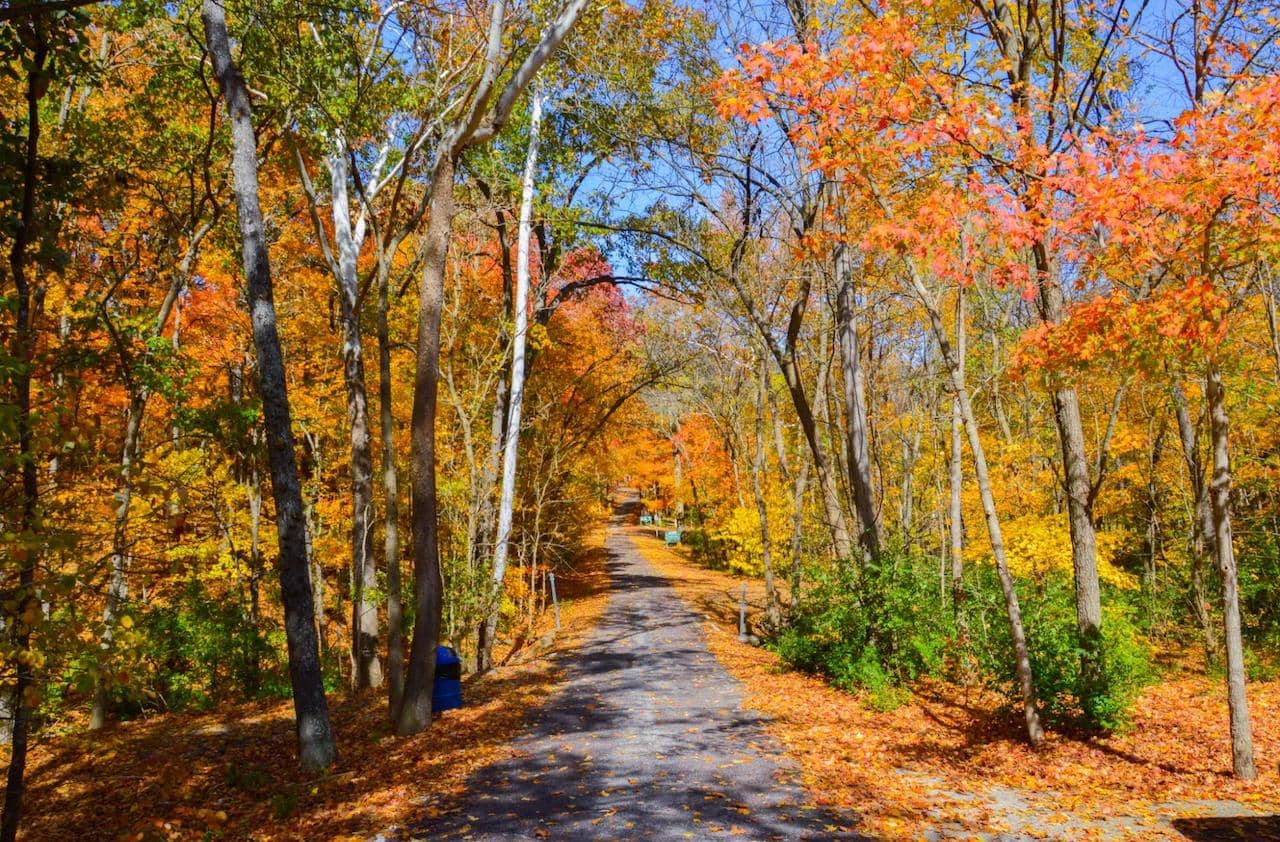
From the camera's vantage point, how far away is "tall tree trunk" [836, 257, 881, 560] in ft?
37.5

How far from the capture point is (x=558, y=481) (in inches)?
727

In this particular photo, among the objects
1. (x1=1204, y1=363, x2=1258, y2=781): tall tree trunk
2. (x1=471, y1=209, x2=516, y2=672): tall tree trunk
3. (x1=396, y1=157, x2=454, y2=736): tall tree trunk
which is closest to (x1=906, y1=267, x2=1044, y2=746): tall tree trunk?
(x1=1204, y1=363, x2=1258, y2=781): tall tree trunk

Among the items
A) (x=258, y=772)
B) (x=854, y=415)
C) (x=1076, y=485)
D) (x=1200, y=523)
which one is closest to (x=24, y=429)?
(x=258, y=772)

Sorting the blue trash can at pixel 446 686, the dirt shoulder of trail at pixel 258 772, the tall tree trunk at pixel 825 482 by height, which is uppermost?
the tall tree trunk at pixel 825 482

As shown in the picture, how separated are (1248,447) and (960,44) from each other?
40.8ft

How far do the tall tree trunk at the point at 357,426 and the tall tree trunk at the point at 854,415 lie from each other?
312 inches

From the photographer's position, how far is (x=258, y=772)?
22.8ft

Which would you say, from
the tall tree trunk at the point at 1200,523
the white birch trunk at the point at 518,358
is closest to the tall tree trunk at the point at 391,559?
the white birch trunk at the point at 518,358

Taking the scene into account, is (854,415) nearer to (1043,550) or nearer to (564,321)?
(1043,550)

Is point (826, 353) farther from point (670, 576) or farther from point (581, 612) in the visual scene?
point (670, 576)

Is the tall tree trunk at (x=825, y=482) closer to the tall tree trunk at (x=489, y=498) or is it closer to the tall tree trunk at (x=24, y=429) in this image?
the tall tree trunk at (x=489, y=498)

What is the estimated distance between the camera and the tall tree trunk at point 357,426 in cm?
1095

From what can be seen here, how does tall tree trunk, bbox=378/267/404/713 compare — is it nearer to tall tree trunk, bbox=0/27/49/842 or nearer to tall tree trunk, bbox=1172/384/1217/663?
tall tree trunk, bbox=0/27/49/842

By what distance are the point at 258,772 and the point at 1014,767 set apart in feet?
24.8
